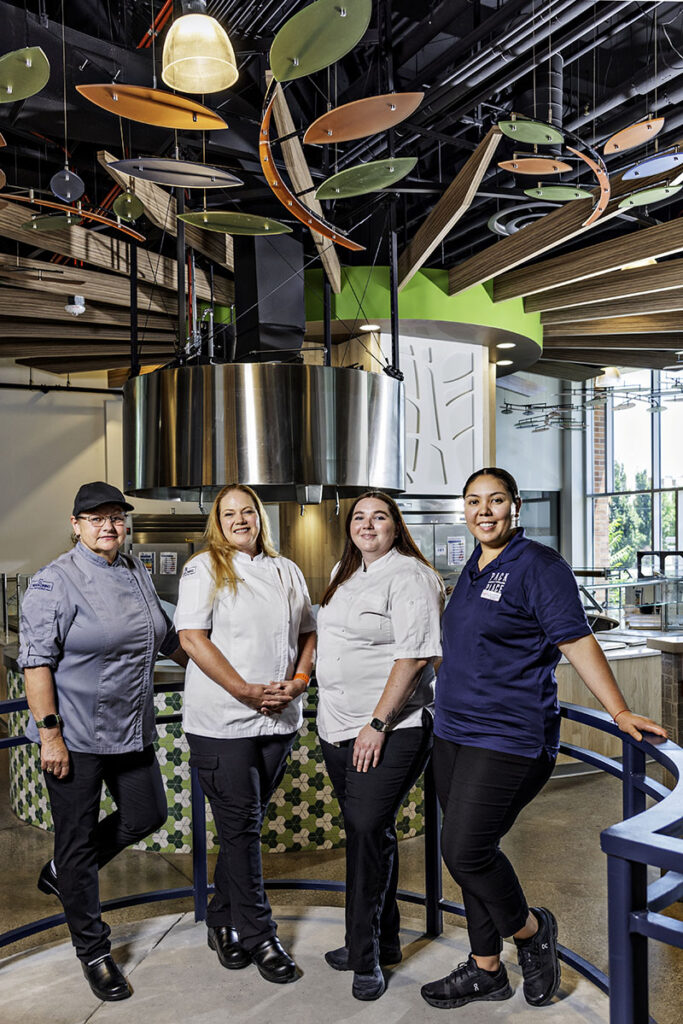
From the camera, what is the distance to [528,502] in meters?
14.2

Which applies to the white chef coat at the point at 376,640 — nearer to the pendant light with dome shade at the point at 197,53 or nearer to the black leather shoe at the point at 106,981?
the black leather shoe at the point at 106,981

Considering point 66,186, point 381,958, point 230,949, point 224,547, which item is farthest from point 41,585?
point 66,186

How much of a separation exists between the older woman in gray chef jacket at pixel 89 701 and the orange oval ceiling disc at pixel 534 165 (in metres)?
2.30

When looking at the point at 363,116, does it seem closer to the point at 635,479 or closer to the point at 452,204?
the point at 452,204

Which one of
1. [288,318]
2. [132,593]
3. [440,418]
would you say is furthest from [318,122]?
[440,418]

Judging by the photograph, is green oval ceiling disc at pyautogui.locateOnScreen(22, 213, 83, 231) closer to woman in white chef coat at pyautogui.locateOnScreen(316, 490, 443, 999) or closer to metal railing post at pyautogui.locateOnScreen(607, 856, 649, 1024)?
woman in white chef coat at pyautogui.locateOnScreen(316, 490, 443, 999)

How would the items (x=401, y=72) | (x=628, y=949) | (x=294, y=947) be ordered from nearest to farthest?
(x=628, y=949) → (x=294, y=947) → (x=401, y=72)

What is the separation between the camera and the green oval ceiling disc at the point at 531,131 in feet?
10.4

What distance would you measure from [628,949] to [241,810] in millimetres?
1544

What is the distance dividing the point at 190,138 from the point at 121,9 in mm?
713

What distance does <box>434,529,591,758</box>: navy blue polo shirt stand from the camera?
Result: 2.20 m

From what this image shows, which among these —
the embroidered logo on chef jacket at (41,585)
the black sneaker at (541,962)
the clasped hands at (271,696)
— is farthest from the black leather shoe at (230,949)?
the embroidered logo on chef jacket at (41,585)

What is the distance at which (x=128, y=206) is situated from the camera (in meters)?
4.45

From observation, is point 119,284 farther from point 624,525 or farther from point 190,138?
point 624,525
